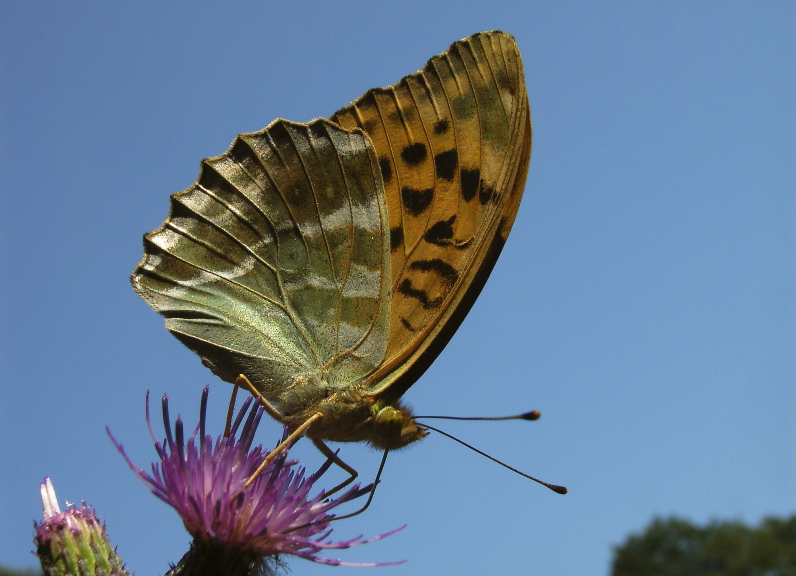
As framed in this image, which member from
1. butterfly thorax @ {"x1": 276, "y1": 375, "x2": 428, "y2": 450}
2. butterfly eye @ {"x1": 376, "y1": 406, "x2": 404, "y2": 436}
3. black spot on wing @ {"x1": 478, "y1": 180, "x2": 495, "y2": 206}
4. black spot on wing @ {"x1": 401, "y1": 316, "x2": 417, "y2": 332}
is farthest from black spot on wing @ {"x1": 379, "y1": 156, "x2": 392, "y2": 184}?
butterfly eye @ {"x1": 376, "y1": 406, "x2": 404, "y2": 436}

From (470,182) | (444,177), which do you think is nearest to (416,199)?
(444,177)

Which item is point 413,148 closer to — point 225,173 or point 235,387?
point 225,173

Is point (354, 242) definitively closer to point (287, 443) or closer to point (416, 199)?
point (416, 199)

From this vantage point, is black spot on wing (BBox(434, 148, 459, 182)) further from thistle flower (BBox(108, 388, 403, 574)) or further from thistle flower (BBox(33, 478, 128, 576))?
thistle flower (BBox(33, 478, 128, 576))

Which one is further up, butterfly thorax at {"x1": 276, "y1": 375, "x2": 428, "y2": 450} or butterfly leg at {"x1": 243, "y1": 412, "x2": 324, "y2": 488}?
butterfly thorax at {"x1": 276, "y1": 375, "x2": 428, "y2": 450}

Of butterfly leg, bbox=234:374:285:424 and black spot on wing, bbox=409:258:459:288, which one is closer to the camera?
butterfly leg, bbox=234:374:285:424

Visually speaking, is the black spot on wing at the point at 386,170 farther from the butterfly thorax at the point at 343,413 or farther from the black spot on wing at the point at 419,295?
the butterfly thorax at the point at 343,413

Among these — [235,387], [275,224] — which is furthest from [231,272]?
[235,387]

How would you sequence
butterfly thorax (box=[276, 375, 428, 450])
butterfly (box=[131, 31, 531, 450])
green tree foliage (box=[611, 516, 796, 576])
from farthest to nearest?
green tree foliage (box=[611, 516, 796, 576]) → butterfly (box=[131, 31, 531, 450]) → butterfly thorax (box=[276, 375, 428, 450])
